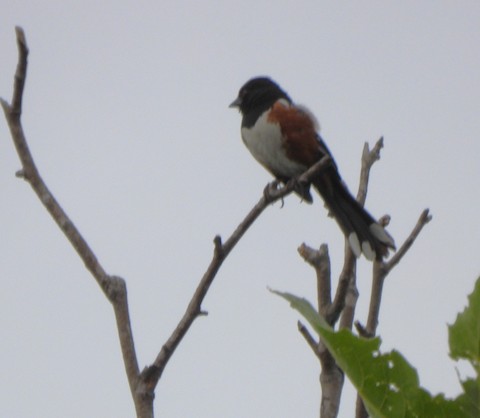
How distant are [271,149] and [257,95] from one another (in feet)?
2.75

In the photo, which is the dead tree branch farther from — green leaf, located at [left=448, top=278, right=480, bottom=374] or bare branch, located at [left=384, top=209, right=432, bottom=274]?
bare branch, located at [left=384, top=209, right=432, bottom=274]

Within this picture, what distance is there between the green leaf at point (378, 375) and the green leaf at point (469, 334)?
5 cm

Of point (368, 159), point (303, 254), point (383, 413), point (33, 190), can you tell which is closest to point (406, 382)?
point (383, 413)

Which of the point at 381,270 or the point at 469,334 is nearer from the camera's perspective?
the point at 469,334

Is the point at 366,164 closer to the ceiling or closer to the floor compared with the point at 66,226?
closer to the ceiling

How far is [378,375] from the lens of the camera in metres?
1.01

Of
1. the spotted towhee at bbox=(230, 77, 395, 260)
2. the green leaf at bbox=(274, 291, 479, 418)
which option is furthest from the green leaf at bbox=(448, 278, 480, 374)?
the spotted towhee at bbox=(230, 77, 395, 260)

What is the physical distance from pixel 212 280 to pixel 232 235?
0.15 metres

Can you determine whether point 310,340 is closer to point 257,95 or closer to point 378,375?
point 378,375

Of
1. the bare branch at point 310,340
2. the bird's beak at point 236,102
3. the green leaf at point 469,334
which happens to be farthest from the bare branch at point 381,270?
the bird's beak at point 236,102

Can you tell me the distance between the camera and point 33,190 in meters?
1.48

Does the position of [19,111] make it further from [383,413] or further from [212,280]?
[383,413]

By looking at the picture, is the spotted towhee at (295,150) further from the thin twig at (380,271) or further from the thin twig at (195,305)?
the thin twig at (195,305)

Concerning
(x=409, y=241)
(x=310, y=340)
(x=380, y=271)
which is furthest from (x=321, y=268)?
(x=310, y=340)
